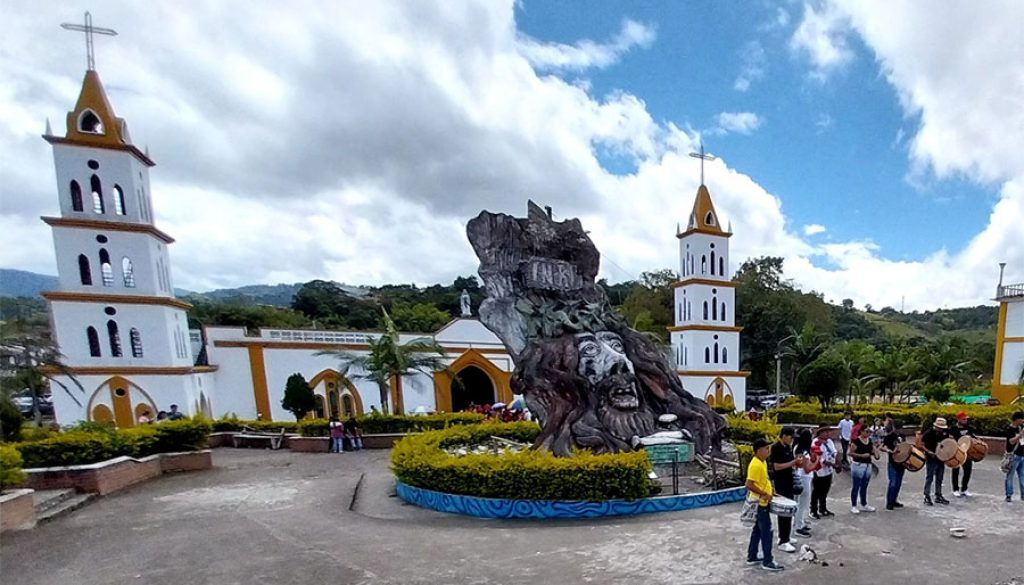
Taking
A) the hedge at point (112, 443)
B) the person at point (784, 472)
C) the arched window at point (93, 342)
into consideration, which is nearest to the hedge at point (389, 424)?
the hedge at point (112, 443)

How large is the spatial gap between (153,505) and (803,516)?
11.7m

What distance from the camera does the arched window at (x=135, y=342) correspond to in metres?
19.7

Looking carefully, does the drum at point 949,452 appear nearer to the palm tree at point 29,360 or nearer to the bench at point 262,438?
the bench at point 262,438

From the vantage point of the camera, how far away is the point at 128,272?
1966 centimetres

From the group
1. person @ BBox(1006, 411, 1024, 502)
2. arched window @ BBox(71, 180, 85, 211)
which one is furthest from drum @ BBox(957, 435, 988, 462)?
arched window @ BBox(71, 180, 85, 211)

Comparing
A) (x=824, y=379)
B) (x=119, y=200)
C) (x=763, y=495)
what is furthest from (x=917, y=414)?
(x=119, y=200)

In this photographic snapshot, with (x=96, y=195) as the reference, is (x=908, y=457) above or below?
below

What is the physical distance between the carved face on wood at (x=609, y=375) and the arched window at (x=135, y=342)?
1839 centimetres

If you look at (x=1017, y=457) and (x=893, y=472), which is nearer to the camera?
(x=893, y=472)

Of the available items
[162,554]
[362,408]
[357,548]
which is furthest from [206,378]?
[357,548]

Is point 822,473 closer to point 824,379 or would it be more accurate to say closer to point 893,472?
point 893,472

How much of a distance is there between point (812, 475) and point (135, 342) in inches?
917

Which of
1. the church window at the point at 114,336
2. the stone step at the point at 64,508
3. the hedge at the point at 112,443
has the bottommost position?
the stone step at the point at 64,508

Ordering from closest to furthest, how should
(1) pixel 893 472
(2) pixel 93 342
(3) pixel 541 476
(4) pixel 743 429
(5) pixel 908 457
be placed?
(5) pixel 908 457 → (1) pixel 893 472 → (3) pixel 541 476 → (4) pixel 743 429 → (2) pixel 93 342
